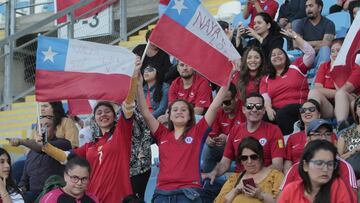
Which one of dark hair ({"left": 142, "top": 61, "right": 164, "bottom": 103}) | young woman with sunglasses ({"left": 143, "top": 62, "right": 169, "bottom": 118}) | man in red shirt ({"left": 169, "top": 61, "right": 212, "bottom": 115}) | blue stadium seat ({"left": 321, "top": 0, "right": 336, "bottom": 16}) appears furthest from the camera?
blue stadium seat ({"left": 321, "top": 0, "right": 336, "bottom": 16})

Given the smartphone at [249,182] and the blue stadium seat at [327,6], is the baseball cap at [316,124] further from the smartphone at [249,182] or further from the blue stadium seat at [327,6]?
the blue stadium seat at [327,6]

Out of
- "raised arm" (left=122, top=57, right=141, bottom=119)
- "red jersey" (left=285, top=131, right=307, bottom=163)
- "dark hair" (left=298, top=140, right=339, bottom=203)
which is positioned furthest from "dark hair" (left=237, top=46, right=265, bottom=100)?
"dark hair" (left=298, top=140, right=339, bottom=203)

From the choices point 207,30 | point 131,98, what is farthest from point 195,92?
point 131,98

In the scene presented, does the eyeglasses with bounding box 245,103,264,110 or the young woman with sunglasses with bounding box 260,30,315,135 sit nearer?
the eyeglasses with bounding box 245,103,264,110

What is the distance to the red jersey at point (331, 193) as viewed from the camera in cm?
532

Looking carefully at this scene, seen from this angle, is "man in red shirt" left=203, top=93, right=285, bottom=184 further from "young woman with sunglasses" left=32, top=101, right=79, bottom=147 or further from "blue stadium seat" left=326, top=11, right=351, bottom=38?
"blue stadium seat" left=326, top=11, right=351, bottom=38

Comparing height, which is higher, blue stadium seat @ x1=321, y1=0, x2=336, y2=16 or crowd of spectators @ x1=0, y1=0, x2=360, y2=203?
blue stadium seat @ x1=321, y1=0, x2=336, y2=16

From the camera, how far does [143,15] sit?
14914 mm

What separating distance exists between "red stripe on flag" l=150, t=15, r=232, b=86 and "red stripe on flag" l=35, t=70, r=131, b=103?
0.47 meters

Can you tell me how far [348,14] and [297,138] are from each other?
145 inches

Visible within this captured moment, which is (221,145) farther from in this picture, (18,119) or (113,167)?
(18,119)

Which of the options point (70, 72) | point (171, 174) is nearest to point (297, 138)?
point (171, 174)

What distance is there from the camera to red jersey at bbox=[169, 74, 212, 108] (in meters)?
8.81

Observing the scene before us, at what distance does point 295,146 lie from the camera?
22.9ft
